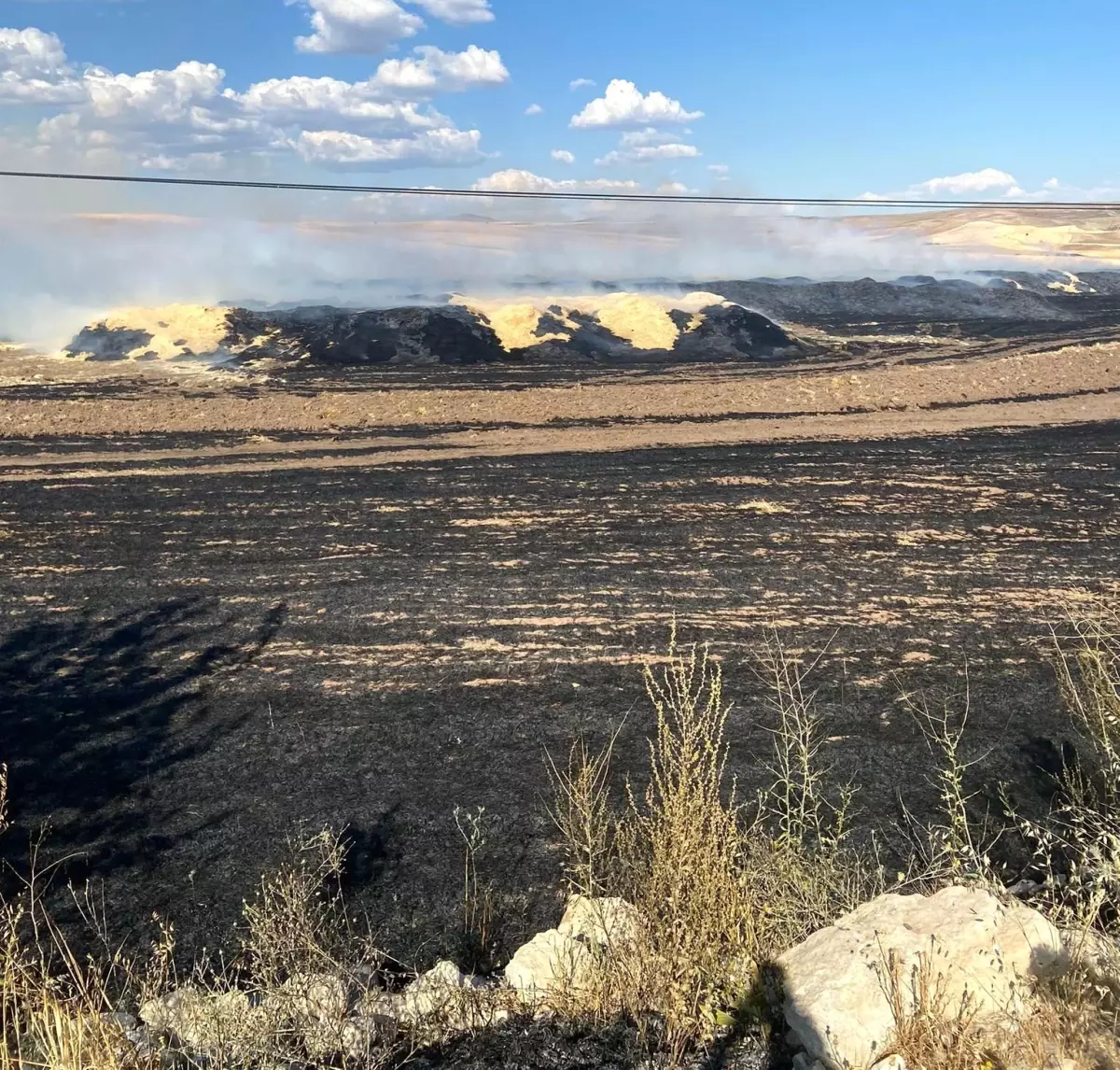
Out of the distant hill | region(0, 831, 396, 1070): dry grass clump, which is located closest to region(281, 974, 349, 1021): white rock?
region(0, 831, 396, 1070): dry grass clump

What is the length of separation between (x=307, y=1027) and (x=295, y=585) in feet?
23.0

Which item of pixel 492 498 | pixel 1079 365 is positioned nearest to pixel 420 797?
pixel 492 498

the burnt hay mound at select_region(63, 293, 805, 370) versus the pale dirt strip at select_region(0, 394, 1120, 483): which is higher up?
the burnt hay mound at select_region(63, 293, 805, 370)

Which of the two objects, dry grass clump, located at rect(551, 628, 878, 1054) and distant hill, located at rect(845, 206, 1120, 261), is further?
distant hill, located at rect(845, 206, 1120, 261)

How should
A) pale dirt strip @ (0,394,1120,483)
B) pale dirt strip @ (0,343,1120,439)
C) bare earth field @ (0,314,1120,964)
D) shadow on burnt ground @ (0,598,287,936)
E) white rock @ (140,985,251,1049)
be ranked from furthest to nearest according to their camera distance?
pale dirt strip @ (0,343,1120,439), pale dirt strip @ (0,394,1120,483), bare earth field @ (0,314,1120,964), shadow on burnt ground @ (0,598,287,936), white rock @ (140,985,251,1049)

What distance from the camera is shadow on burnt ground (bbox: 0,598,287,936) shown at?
611cm

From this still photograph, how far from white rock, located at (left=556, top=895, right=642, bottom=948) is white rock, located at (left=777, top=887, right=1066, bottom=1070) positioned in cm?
61

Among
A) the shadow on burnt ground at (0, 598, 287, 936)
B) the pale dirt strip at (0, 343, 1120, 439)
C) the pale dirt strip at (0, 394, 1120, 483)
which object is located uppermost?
the pale dirt strip at (0, 343, 1120, 439)

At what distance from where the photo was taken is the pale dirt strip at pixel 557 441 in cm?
1595

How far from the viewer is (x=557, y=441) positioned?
17797 millimetres

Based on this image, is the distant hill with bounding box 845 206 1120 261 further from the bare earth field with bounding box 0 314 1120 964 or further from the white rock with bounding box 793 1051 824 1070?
the white rock with bounding box 793 1051 824 1070

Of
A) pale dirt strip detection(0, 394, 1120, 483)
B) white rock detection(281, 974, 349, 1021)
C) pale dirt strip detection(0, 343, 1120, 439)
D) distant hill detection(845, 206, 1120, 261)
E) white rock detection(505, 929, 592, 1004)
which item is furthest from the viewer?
distant hill detection(845, 206, 1120, 261)

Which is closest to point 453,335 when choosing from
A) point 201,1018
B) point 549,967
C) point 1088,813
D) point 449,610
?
point 449,610

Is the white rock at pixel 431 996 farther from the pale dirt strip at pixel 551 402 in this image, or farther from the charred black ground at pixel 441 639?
the pale dirt strip at pixel 551 402
